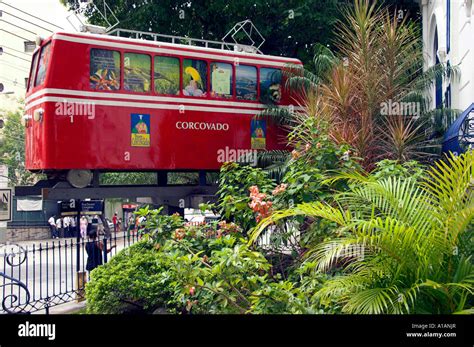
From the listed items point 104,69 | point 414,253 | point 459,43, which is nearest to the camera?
point 414,253

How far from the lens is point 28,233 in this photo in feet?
53.6

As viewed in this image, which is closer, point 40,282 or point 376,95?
point 40,282

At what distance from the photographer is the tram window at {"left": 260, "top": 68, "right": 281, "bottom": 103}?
37.8 ft

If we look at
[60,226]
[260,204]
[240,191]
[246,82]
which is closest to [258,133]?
[246,82]

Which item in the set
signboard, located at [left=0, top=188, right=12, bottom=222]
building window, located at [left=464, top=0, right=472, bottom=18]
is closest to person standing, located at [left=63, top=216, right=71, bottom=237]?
signboard, located at [left=0, top=188, right=12, bottom=222]

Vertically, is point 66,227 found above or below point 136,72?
below

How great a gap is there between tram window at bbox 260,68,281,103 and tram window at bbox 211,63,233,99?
724 mm

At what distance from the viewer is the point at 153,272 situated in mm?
7641

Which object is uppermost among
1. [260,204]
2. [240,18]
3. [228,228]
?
[240,18]

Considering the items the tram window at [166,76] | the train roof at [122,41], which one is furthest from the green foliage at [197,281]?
the train roof at [122,41]

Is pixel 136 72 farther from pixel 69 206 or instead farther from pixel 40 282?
pixel 40 282

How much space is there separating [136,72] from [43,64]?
147cm

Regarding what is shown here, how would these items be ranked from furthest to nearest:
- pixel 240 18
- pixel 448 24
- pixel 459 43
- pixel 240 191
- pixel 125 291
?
pixel 240 18
pixel 448 24
pixel 459 43
pixel 125 291
pixel 240 191

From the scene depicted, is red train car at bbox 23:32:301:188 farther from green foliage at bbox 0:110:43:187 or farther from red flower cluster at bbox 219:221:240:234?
green foliage at bbox 0:110:43:187
